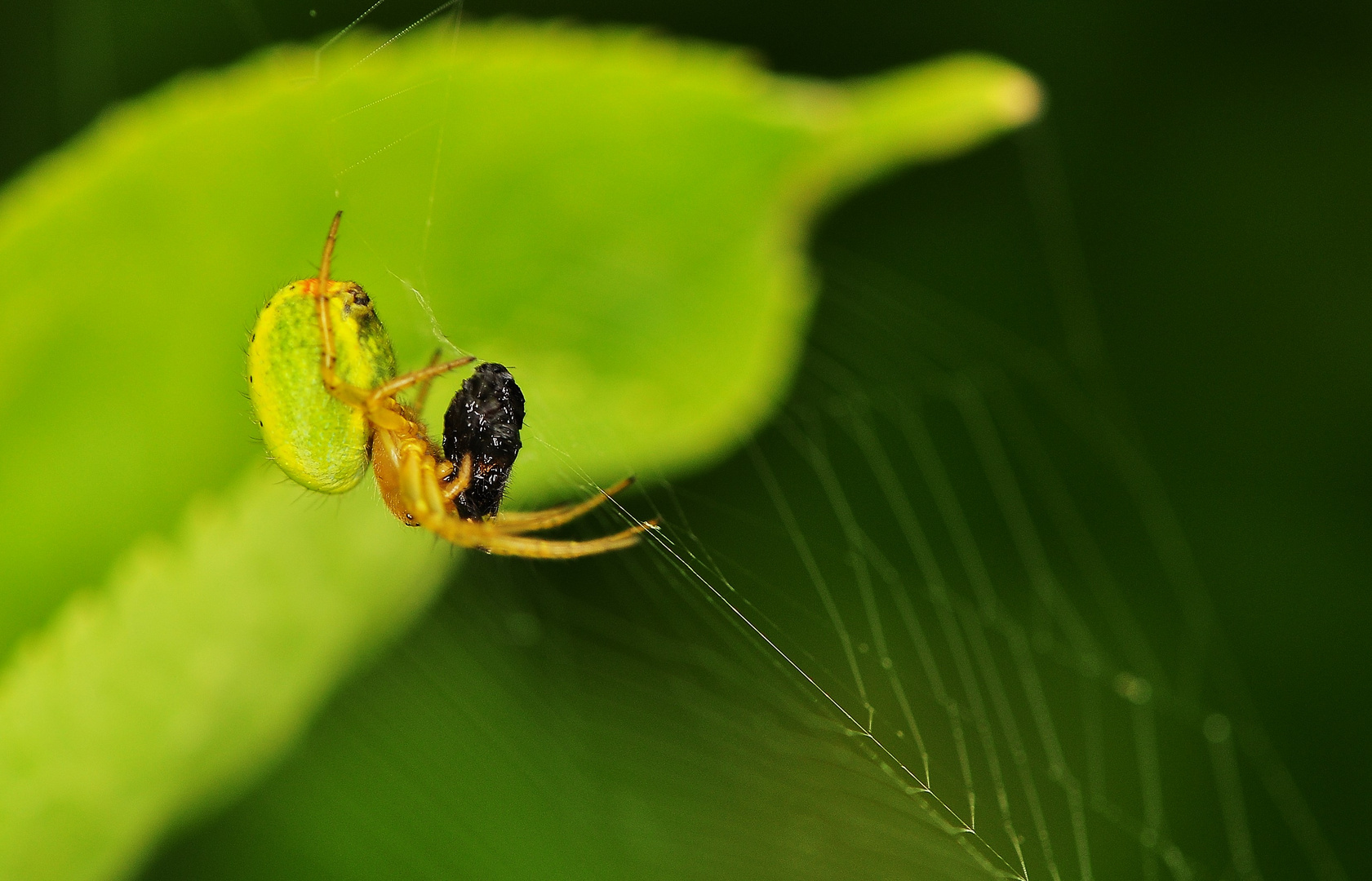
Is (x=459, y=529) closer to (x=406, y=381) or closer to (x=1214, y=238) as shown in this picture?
(x=406, y=381)

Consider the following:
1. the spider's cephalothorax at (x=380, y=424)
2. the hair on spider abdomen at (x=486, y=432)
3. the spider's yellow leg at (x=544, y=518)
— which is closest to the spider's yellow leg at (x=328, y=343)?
the spider's cephalothorax at (x=380, y=424)

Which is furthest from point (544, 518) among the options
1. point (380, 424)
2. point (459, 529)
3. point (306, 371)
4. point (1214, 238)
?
point (1214, 238)

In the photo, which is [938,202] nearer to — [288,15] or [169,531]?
[288,15]

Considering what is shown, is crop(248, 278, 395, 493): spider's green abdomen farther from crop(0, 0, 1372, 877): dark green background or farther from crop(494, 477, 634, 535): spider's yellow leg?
crop(0, 0, 1372, 877): dark green background

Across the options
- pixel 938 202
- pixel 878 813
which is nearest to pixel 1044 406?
pixel 938 202

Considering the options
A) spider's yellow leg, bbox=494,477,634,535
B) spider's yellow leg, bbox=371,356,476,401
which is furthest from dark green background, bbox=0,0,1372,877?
spider's yellow leg, bbox=371,356,476,401
